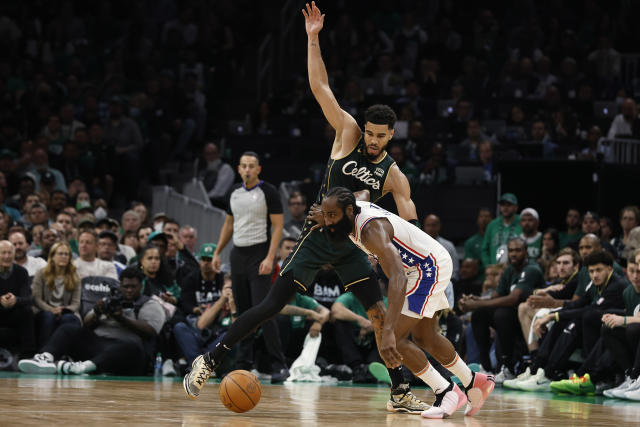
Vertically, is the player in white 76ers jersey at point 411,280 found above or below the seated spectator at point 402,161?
below

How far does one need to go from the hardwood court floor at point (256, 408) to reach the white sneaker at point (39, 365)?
75 cm

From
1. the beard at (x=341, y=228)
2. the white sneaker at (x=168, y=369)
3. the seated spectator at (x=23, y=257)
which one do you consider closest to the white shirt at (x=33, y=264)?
the seated spectator at (x=23, y=257)

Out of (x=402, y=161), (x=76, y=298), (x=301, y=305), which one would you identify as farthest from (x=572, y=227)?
(x=76, y=298)

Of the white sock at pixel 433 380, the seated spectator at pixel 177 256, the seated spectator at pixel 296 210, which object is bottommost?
the white sock at pixel 433 380

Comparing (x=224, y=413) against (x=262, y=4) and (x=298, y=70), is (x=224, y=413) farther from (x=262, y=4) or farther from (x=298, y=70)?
(x=262, y=4)

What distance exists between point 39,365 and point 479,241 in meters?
5.90

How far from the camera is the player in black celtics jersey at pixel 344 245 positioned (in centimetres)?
708

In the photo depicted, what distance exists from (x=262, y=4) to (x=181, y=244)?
9.66m

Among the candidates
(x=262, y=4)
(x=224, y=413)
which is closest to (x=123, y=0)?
(x=262, y=4)

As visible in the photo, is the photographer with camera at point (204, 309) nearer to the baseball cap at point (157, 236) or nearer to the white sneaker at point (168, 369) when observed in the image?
the white sneaker at point (168, 369)

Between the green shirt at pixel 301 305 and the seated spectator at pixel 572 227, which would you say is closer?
the green shirt at pixel 301 305

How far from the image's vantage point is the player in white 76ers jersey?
21.0 feet

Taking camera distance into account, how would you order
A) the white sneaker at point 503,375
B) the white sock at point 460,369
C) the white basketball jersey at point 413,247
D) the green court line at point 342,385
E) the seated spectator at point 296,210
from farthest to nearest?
1. the seated spectator at point 296,210
2. the white sneaker at point 503,375
3. the green court line at point 342,385
4. the white sock at point 460,369
5. the white basketball jersey at point 413,247

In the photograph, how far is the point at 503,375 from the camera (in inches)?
427
